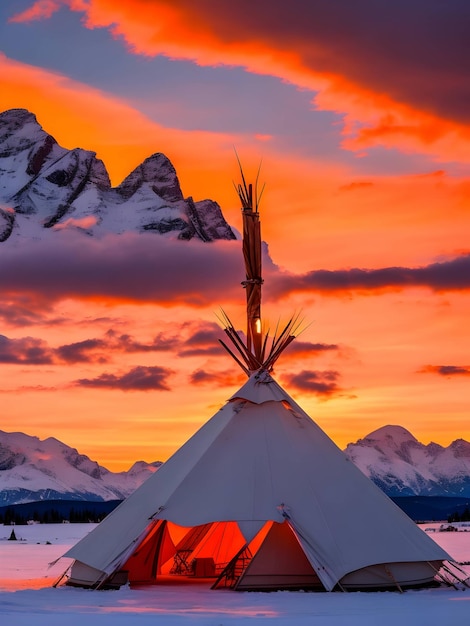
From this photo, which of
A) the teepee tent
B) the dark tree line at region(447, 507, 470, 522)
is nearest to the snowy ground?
the teepee tent

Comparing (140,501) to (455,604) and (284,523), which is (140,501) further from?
(455,604)

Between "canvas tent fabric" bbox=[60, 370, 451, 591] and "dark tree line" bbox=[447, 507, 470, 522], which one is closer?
"canvas tent fabric" bbox=[60, 370, 451, 591]

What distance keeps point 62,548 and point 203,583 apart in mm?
30967

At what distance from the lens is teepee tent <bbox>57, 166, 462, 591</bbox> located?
27.2m

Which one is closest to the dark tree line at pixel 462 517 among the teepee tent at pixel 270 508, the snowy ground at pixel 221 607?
the teepee tent at pixel 270 508

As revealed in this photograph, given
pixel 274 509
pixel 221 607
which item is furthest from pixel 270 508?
pixel 221 607

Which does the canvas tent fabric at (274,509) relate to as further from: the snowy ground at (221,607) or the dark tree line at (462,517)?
the dark tree line at (462,517)

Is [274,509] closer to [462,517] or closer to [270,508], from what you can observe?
[270,508]

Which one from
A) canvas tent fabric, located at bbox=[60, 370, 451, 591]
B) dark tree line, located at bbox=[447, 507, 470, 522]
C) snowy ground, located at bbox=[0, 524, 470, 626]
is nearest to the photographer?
snowy ground, located at bbox=[0, 524, 470, 626]

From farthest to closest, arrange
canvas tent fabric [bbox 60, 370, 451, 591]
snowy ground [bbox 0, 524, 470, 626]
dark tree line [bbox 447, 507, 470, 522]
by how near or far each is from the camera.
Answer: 1. dark tree line [bbox 447, 507, 470, 522]
2. canvas tent fabric [bbox 60, 370, 451, 591]
3. snowy ground [bbox 0, 524, 470, 626]

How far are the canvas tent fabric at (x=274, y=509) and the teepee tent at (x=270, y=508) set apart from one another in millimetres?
Result: 28

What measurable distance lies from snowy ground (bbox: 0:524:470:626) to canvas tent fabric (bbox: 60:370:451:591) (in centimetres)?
71

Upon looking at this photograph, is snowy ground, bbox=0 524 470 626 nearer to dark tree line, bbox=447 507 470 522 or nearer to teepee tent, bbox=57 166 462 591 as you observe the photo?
teepee tent, bbox=57 166 462 591

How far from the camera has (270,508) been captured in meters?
27.6
